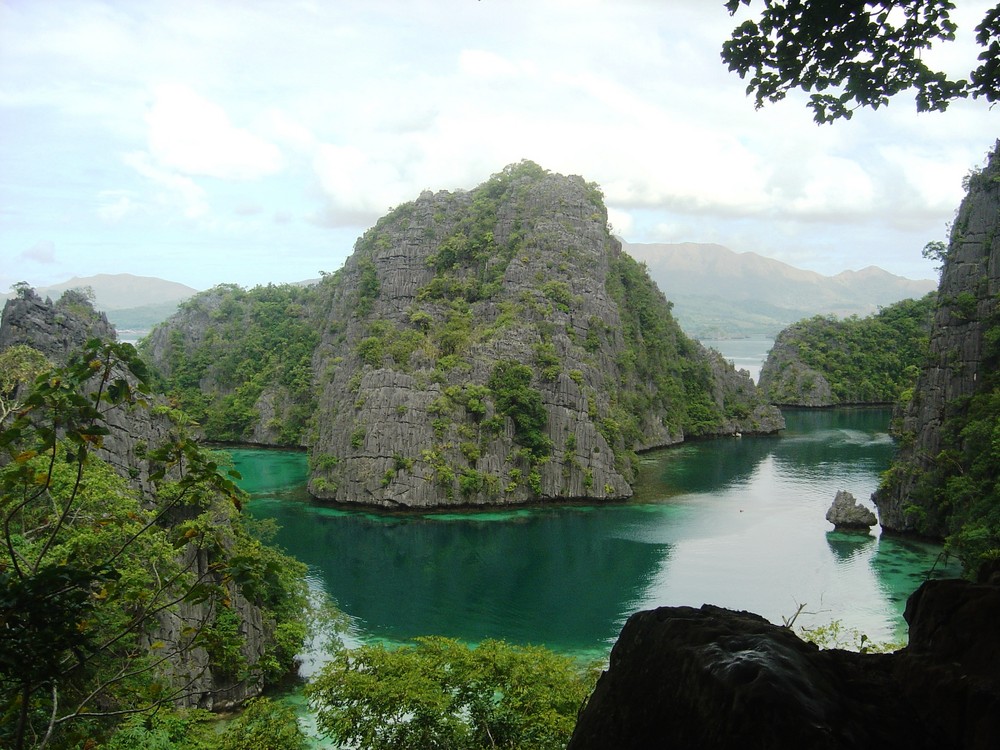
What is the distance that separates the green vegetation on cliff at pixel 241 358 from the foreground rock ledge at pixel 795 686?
62723 mm

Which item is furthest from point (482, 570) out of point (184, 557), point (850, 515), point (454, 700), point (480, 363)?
point (454, 700)

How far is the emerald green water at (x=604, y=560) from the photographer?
27984mm

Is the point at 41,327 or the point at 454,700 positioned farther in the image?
the point at 41,327

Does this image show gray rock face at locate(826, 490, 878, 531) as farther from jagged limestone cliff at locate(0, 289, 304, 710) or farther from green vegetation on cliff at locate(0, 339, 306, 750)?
jagged limestone cliff at locate(0, 289, 304, 710)

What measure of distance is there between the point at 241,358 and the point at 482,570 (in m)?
47.2

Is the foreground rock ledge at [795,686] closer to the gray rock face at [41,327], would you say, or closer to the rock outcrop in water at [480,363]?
the gray rock face at [41,327]

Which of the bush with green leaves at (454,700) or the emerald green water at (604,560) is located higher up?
the bush with green leaves at (454,700)

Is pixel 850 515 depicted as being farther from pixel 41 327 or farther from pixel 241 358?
pixel 241 358

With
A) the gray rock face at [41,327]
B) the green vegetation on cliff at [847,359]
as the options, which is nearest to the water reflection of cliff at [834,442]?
the green vegetation on cliff at [847,359]

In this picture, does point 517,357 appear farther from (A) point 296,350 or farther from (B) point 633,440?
(A) point 296,350

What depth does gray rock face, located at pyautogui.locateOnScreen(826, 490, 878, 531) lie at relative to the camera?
123 ft

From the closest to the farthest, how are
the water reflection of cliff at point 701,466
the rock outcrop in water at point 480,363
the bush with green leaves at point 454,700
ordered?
the bush with green leaves at point 454,700, the rock outcrop in water at point 480,363, the water reflection of cliff at point 701,466

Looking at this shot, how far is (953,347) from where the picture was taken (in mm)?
36188

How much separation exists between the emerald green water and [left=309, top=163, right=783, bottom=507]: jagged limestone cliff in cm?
270
